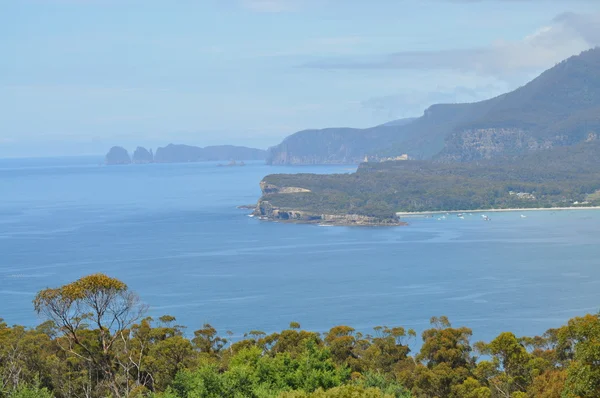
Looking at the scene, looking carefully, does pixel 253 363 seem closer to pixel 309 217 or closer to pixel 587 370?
pixel 587 370

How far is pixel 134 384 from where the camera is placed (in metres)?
24.0

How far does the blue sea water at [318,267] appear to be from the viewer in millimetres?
53250

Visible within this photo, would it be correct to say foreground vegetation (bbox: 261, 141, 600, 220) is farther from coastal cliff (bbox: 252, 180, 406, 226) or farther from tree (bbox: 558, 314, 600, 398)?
tree (bbox: 558, 314, 600, 398)

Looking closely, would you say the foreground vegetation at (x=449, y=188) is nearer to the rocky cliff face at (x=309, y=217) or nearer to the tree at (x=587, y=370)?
the rocky cliff face at (x=309, y=217)

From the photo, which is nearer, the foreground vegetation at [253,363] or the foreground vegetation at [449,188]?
the foreground vegetation at [253,363]

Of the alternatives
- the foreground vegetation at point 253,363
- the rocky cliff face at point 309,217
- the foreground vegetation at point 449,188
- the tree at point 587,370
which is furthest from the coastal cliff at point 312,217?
the tree at point 587,370

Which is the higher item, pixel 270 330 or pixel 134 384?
pixel 134 384

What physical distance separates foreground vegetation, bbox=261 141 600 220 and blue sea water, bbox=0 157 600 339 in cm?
919

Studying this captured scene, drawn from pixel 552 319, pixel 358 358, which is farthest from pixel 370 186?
pixel 358 358

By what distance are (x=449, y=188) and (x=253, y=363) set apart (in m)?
113

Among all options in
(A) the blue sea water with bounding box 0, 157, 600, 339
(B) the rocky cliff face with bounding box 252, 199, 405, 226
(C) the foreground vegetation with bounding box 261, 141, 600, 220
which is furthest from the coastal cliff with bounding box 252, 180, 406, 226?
(A) the blue sea water with bounding box 0, 157, 600, 339

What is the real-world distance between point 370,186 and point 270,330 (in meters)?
92.5

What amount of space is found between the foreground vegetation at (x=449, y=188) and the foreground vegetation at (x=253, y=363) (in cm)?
8140

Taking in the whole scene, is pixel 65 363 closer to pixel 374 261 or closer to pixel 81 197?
pixel 374 261
